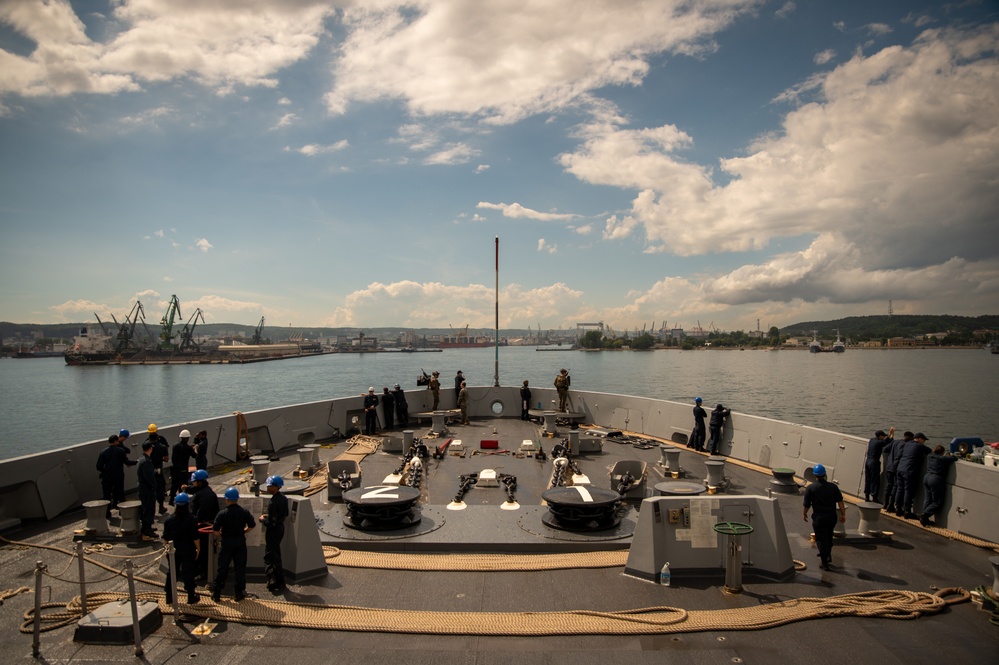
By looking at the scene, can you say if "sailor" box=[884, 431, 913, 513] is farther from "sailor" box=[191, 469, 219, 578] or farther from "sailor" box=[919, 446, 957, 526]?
"sailor" box=[191, 469, 219, 578]

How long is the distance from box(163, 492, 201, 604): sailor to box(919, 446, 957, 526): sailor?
1068 centimetres

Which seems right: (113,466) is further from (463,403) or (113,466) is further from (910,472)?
(910,472)

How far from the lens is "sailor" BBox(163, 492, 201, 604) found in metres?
6.86

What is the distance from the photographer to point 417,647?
19.4 ft

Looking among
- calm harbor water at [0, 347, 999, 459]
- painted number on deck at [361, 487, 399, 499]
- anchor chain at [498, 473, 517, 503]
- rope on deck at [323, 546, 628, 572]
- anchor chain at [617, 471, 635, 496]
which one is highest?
painted number on deck at [361, 487, 399, 499]

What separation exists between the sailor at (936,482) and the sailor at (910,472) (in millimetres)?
232

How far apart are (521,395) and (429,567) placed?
44.6 ft

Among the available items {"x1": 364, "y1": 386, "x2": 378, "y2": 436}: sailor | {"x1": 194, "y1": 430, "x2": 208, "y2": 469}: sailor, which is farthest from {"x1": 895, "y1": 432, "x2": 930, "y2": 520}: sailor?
{"x1": 364, "y1": 386, "x2": 378, "y2": 436}: sailor

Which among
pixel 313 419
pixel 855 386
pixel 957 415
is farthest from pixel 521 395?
pixel 855 386

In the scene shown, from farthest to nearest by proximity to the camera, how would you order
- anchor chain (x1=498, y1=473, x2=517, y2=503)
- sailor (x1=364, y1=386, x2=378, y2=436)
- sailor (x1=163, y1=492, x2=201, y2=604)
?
sailor (x1=364, y1=386, x2=378, y2=436) < anchor chain (x1=498, y1=473, x2=517, y2=503) < sailor (x1=163, y1=492, x2=201, y2=604)

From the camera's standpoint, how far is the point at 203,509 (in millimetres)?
7352

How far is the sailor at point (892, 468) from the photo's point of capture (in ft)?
33.4

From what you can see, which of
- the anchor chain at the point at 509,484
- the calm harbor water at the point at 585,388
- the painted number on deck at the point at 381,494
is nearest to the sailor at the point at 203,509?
the painted number on deck at the point at 381,494

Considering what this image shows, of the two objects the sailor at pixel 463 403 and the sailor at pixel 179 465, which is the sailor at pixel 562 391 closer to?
the sailor at pixel 463 403
